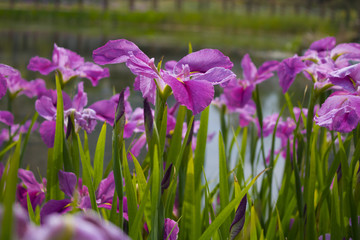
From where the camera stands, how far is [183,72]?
1.44ft

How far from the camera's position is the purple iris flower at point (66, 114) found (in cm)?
55

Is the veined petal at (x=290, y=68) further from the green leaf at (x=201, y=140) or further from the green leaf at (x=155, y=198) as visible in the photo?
the green leaf at (x=155, y=198)

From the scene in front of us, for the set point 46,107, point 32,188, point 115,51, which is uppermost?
point 115,51

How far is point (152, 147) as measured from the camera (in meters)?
0.43

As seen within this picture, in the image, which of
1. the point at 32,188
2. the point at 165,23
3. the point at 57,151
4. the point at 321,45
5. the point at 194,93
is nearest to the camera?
the point at 194,93

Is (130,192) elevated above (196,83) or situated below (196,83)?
below

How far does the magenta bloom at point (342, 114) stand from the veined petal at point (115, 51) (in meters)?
0.19

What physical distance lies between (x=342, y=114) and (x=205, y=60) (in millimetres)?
146

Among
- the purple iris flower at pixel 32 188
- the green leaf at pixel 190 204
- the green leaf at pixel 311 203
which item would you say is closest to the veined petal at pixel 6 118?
the purple iris flower at pixel 32 188

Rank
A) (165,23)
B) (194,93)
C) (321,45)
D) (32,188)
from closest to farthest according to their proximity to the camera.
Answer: (194,93), (32,188), (321,45), (165,23)

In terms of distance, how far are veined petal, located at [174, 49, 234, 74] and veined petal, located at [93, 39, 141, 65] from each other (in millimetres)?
47

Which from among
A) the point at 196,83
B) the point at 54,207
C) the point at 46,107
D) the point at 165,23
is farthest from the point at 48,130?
the point at 165,23

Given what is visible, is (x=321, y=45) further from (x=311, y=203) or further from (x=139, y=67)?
(x=139, y=67)

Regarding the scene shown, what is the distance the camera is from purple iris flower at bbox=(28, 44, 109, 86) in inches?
25.6
